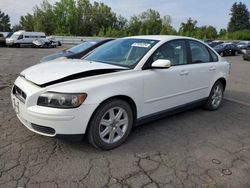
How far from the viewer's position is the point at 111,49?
4.75m

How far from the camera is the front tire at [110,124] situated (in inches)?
138

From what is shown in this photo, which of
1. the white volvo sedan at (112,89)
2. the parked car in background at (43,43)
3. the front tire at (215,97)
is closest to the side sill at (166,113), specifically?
the white volvo sedan at (112,89)

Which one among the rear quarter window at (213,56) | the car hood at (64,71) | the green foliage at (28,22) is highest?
the green foliage at (28,22)

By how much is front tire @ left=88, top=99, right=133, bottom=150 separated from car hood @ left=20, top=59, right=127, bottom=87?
495 millimetres

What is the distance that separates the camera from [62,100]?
10.7 feet

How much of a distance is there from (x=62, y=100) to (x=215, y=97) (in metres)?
3.66

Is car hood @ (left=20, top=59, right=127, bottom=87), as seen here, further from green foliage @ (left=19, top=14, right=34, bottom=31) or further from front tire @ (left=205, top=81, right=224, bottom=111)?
green foliage @ (left=19, top=14, right=34, bottom=31)

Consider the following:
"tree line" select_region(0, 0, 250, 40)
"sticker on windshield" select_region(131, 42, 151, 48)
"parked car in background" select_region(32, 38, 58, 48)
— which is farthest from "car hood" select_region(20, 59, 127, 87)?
"tree line" select_region(0, 0, 250, 40)

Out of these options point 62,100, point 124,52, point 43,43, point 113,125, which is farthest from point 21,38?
point 62,100

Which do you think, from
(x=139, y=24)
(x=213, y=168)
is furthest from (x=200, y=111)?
(x=139, y=24)

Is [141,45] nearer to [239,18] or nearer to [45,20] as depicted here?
[45,20]

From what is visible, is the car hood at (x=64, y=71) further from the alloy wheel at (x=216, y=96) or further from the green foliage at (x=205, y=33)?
the green foliage at (x=205, y=33)

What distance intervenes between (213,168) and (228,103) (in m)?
3.45

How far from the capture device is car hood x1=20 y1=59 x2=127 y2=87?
3.49 metres
